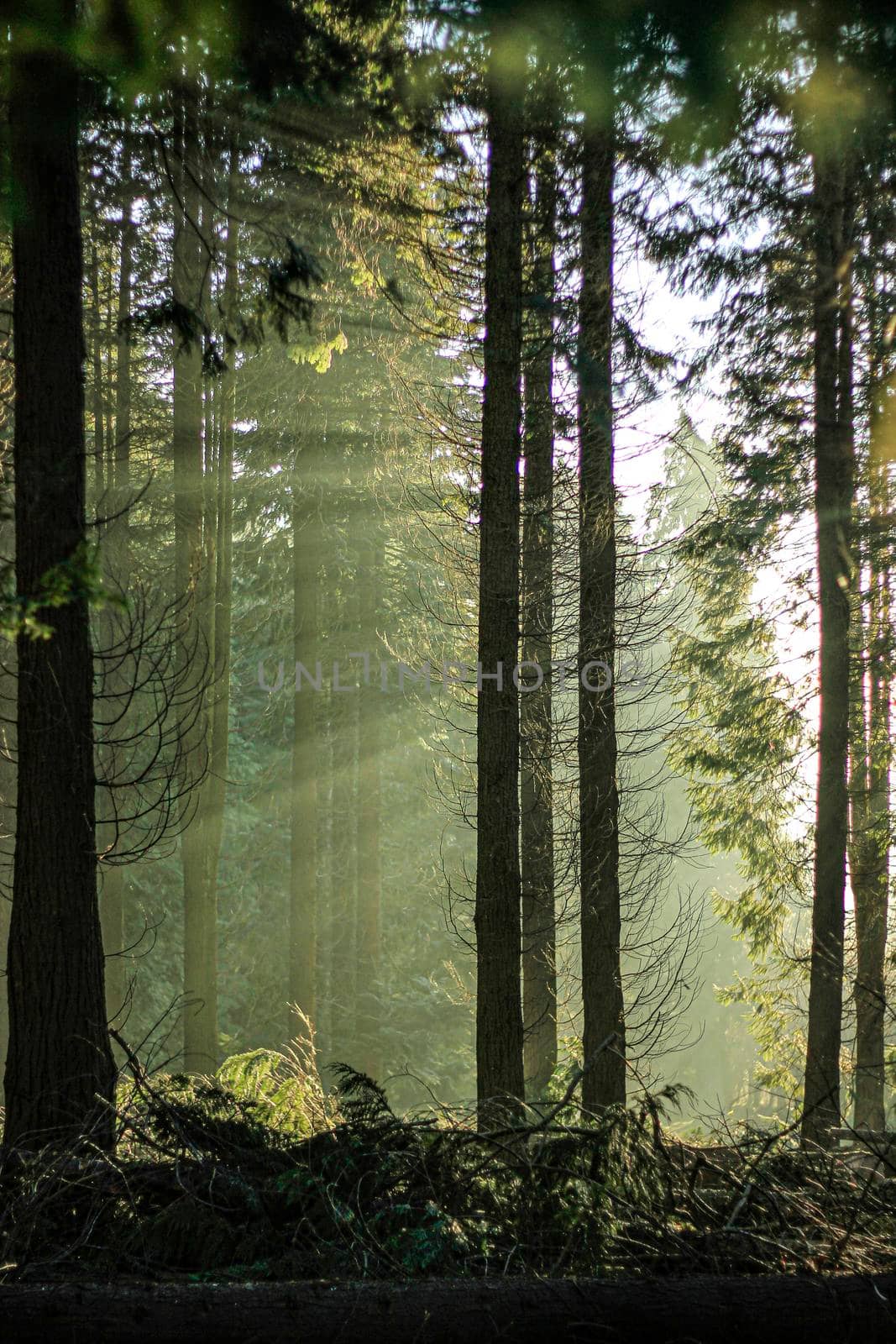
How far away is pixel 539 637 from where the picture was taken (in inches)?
328

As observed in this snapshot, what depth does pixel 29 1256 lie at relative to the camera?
3805mm

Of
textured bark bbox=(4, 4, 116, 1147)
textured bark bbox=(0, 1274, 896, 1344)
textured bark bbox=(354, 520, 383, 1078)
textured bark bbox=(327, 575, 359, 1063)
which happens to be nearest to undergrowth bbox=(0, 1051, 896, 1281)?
textured bark bbox=(0, 1274, 896, 1344)

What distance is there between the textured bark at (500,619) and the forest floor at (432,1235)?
1.98 m

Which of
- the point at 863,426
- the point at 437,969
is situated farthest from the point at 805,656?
the point at 437,969

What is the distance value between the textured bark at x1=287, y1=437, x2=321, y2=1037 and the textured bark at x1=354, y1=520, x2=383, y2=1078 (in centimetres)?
241

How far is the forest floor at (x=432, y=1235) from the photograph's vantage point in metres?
3.29

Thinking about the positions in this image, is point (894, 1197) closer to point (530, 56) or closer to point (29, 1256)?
point (29, 1256)

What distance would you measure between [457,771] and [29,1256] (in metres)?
22.3

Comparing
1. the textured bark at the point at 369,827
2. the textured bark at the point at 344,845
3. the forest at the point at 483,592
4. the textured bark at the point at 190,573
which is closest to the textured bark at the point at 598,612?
Result: the forest at the point at 483,592

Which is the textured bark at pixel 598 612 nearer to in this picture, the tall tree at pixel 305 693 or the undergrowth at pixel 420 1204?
the undergrowth at pixel 420 1204

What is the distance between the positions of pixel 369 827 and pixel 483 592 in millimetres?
13992

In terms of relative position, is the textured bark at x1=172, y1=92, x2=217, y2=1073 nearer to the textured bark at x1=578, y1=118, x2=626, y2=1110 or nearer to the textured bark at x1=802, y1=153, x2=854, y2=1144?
the textured bark at x1=578, y1=118, x2=626, y2=1110

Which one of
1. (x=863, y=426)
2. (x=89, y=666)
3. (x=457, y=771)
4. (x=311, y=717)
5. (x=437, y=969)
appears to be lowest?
(x=437, y=969)

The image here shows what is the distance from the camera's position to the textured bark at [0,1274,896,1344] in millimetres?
3234
